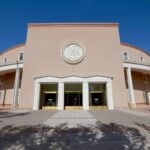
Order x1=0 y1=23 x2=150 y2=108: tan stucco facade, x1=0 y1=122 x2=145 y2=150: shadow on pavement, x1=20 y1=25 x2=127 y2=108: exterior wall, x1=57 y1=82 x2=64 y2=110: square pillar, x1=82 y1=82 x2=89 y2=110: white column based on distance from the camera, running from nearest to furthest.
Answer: x1=0 y1=122 x2=145 y2=150: shadow on pavement < x1=57 y1=82 x2=64 y2=110: square pillar < x1=82 y1=82 x2=89 y2=110: white column < x1=0 y1=23 x2=150 y2=108: tan stucco facade < x1=20 y1=25 x2=127 y2=108: exterior wall

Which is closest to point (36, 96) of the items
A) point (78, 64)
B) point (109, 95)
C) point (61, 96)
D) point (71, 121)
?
point (61, 96)

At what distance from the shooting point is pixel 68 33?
83.6ft

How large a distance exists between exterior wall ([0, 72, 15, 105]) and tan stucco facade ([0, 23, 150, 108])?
19.9ft

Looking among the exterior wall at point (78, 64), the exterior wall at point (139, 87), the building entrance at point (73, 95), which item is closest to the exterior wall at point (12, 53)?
the exterior wall at point (78, 64)

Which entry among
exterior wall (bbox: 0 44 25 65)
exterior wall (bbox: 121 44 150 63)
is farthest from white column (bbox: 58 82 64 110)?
exterior wall (bbox: 121 44 150 63)

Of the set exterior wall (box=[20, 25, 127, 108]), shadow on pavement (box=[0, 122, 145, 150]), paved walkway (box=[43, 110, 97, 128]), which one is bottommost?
shadow on pavement (box=[0, 122, 145, 150])

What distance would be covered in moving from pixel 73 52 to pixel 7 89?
16129mm

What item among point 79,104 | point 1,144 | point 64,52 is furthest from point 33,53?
point 1,144

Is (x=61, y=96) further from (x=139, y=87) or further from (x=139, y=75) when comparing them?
(x=139, y=75)

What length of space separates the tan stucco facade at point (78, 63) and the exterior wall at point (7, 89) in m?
6.06

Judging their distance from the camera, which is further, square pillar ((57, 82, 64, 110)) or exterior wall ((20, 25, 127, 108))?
exterior wall ((20, 25, 127, 108))

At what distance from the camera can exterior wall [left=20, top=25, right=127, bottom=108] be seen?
2288 cm

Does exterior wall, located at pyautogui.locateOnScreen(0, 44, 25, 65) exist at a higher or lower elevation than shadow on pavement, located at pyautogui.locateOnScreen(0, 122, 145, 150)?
higher

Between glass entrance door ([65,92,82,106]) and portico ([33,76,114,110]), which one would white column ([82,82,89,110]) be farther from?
glass entrance door ([65,92,82,106])
